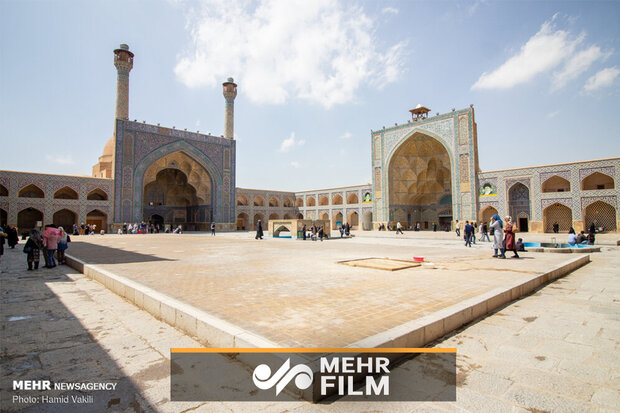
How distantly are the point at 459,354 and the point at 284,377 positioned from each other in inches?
52.8

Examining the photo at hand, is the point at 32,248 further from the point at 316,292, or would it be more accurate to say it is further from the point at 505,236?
the point at 505,236

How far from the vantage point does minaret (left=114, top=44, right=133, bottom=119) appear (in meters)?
26.1

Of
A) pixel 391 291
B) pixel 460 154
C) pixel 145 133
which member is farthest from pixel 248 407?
pixel 145 133

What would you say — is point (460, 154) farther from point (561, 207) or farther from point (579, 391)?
point (579, 391)

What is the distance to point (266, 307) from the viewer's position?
3.32 metres

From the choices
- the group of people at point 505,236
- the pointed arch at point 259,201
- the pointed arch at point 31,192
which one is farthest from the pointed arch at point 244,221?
the group of people at point 505,236

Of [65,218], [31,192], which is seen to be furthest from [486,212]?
[31,192]

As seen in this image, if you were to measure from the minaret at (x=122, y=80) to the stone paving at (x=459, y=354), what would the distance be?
26052 millimetres

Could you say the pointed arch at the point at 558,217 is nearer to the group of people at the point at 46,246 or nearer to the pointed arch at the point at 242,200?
the group of people at the point at 46,246

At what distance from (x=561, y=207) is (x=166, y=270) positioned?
1068 inches

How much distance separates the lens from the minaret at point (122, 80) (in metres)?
26.1

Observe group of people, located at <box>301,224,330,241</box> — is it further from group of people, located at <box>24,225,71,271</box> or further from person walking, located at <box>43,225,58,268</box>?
person walking, located at <box>43,225,58,268</box>

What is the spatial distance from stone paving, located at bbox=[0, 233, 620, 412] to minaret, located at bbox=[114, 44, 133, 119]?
26.1 m

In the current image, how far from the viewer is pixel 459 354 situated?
2416 mm
